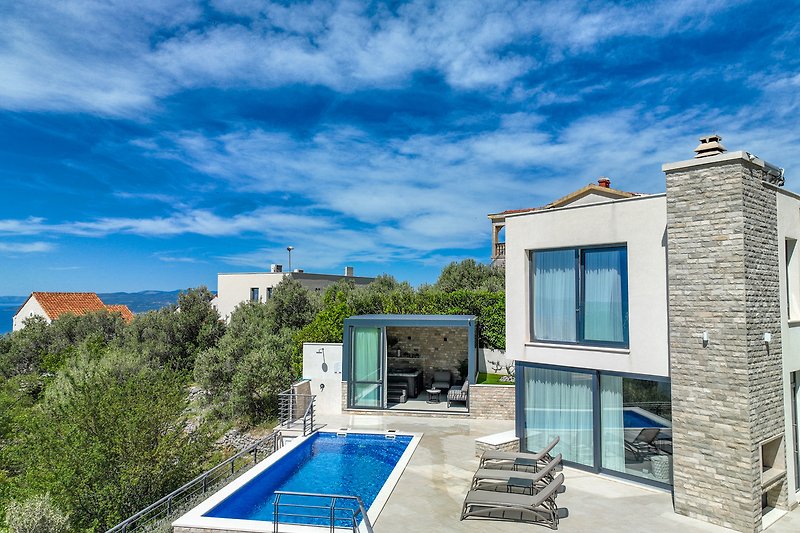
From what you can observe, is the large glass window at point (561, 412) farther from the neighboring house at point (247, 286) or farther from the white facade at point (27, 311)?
the white facade at point (27, 311)

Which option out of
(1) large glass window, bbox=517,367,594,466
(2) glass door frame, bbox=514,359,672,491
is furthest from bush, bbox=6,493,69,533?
(1) large glass window, bbox=517,367,594,466

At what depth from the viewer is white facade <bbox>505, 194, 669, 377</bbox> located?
10.9m

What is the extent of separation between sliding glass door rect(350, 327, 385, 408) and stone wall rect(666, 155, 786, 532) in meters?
11.6

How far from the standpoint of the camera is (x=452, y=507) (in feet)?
34.2

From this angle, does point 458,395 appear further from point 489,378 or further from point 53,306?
point 53,306

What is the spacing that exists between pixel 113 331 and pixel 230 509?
40487 mm

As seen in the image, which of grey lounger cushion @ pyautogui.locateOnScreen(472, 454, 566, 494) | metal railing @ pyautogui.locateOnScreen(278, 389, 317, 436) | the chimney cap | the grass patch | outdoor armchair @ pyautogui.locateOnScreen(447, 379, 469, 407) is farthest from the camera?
the grass patch

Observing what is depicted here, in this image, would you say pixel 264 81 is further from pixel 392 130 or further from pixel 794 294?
pixel 794 294

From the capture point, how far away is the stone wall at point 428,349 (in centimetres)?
2380

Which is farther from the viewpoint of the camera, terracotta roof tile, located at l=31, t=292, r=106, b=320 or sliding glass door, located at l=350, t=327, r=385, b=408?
terracotta roof tile, located at l=31, t=292, r=106, b=320

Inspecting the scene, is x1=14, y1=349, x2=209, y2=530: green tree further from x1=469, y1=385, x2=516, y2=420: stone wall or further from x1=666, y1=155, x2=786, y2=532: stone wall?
x1=666, y1=155, x2=786, y2=532: stone wall

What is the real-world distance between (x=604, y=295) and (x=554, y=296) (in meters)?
1.32

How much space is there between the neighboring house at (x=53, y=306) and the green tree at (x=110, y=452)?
3912 cm

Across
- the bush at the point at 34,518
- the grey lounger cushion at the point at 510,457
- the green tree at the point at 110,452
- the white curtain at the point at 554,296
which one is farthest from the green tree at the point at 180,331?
the white curtain at the point at 554,296
